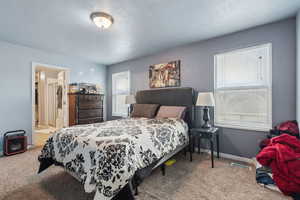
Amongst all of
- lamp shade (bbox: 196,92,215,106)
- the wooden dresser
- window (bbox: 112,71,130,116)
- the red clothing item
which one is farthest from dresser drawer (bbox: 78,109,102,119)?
the red clothing item

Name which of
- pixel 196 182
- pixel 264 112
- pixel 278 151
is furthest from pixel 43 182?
pixel 264 112

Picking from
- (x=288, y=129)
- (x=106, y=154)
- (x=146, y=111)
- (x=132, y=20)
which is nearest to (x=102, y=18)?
(x=132, y=20)

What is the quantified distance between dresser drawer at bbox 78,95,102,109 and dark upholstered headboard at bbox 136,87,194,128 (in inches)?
53.0

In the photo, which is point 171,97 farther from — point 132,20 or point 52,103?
point 52,103

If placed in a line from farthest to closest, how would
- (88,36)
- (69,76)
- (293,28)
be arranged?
(69,76), (88,36), (293,28)

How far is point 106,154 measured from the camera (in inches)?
53.9

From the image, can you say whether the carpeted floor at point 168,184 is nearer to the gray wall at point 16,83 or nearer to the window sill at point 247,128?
the window sill at point 247,128

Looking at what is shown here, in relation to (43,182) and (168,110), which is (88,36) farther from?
(43,182)

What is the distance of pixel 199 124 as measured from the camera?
3168 mm

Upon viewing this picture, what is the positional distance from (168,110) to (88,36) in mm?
2303

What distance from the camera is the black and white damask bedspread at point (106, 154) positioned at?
1.33 meters

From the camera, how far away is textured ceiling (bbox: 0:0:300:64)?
1.94 m

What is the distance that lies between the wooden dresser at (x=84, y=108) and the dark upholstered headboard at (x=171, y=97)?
138cm

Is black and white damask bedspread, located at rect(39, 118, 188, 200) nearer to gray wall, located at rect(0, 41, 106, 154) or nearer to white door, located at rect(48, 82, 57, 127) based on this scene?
gray wall, located at rect(0, 41, 106, 154)
